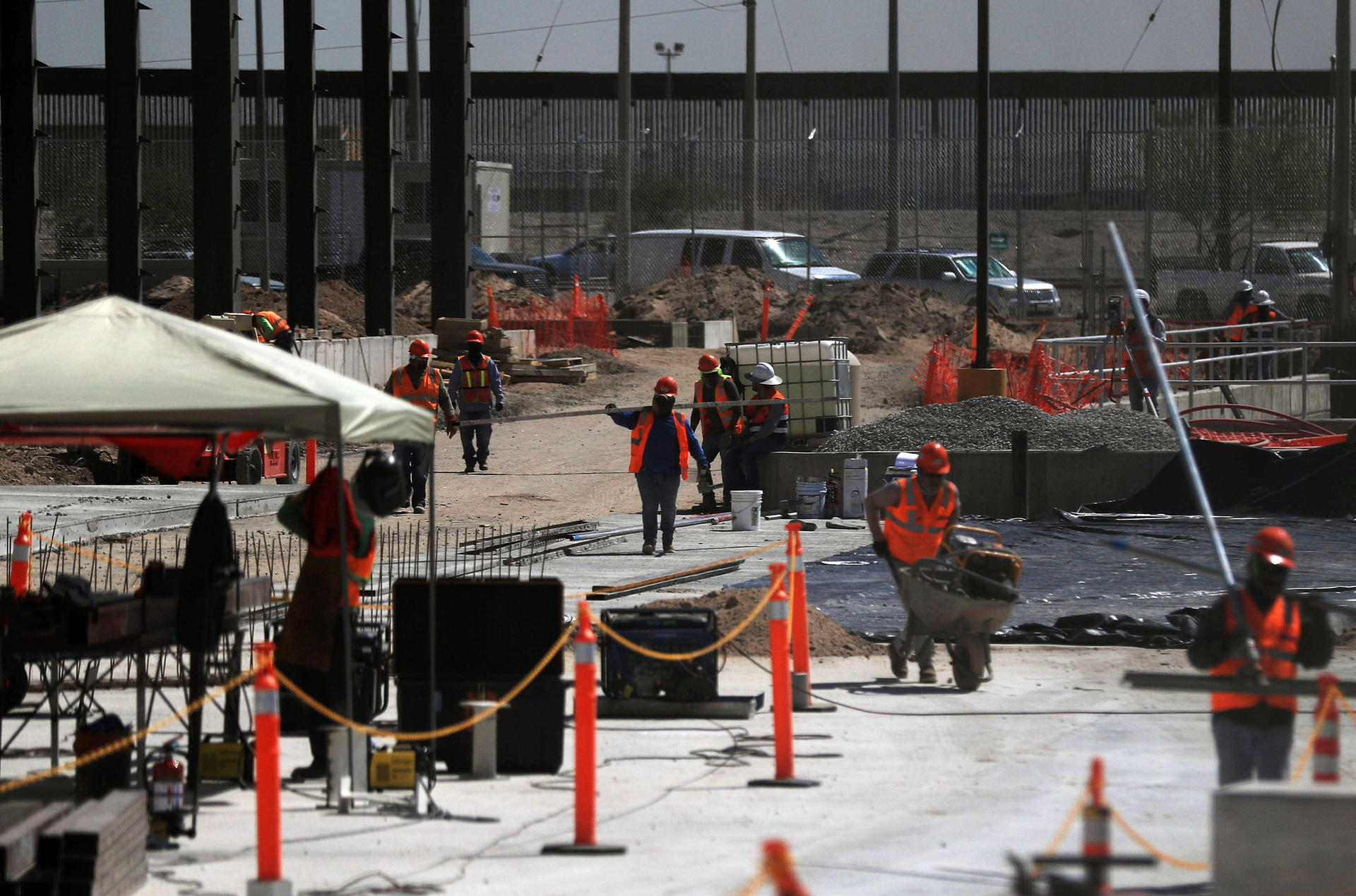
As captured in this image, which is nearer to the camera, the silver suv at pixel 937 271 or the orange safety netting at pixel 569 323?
the orange safety netting at pixel 569 323

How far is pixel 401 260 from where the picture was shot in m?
41.8

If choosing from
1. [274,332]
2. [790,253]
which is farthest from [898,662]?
[790,253]

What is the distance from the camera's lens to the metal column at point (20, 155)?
27500 millimetres

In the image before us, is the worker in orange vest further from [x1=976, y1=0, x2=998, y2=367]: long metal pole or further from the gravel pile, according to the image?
[x1=976, y1=0, x2=998, y2=367]: long metal pole

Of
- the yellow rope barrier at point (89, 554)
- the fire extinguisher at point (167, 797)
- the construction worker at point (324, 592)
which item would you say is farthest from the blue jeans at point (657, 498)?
the fire extinguisher at point (167, 797)

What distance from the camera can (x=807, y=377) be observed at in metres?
22.1

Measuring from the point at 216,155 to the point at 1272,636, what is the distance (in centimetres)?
2238

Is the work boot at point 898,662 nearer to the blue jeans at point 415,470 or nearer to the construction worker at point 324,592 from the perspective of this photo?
the construction worker at point 324,592

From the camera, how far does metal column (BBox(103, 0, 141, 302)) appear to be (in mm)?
26984

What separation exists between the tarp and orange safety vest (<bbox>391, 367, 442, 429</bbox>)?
37.4 feet

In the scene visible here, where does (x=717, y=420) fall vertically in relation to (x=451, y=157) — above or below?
below

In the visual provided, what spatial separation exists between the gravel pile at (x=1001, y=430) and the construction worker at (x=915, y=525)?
28.2 feet

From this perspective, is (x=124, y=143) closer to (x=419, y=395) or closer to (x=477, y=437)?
(x=477, y=437)

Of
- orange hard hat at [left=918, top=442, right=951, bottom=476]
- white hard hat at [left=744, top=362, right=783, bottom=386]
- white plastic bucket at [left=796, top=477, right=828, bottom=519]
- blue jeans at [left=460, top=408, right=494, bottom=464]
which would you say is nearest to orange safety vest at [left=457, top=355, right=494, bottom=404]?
blue jeans at [left=460, top=408, right=494, bottom=464]
